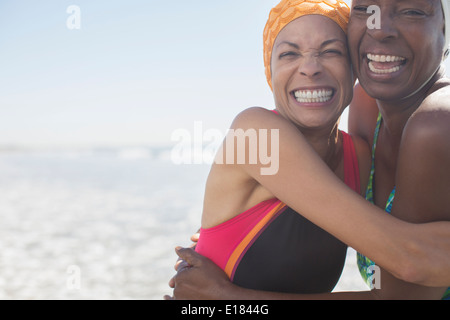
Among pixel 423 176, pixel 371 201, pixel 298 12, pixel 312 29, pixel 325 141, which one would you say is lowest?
pixel 371 201

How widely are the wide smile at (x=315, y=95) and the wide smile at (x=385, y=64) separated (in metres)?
0.28

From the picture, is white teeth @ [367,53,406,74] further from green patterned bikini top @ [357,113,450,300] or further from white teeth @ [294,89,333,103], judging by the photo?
green patterned bikini top @ [357,113,450,300]

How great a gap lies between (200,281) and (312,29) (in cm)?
162

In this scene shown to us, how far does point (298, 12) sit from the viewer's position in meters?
2.48

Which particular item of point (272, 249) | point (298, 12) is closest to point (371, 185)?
point (272, 249)

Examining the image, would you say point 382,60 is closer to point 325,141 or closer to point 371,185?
point 325,141

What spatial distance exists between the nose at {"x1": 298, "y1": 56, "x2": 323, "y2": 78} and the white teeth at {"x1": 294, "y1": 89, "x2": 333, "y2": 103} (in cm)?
10

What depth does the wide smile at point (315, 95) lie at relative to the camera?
245 cm

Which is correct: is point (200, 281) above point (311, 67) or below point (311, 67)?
below

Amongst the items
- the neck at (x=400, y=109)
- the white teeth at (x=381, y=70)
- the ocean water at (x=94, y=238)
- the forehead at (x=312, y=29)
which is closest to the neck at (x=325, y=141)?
the neck at (x=400, y=109)

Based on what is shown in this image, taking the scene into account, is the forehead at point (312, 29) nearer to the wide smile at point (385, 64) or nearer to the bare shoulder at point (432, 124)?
the wide smile at point (385, 64)
